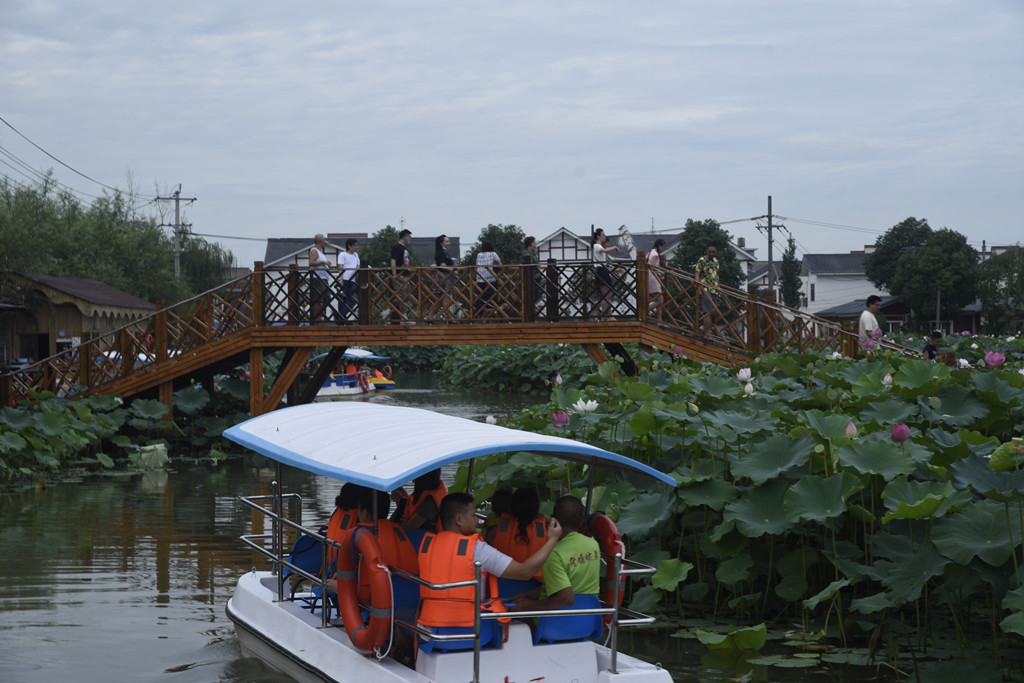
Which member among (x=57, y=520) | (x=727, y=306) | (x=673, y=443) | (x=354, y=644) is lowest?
(x=57, y=520)

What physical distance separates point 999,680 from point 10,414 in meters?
15.3

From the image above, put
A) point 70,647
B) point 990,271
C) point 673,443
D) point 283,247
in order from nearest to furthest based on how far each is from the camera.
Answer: point 70,647 → point 673,443 → point 990,271 → point 283,247

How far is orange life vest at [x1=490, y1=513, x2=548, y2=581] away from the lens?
5.89 m

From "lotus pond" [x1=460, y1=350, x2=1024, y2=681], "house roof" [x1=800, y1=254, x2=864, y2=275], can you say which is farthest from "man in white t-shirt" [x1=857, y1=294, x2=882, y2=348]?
"house roof" [x1=800, y1=254, x2=864, y2=275]

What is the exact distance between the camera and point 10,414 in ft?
55.0

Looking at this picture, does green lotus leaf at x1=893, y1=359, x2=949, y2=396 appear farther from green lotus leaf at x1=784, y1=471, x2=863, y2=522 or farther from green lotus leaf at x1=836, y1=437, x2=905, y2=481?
green lotus leaf at x1=784, y1=471, x2=863, y2=522

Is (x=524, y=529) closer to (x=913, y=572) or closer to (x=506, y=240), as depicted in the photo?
(x=913, y=572)

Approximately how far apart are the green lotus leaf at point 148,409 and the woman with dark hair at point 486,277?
611 cm

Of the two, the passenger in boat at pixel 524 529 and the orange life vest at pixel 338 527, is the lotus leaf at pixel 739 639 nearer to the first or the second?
the passenger in boat at pixel 524 529

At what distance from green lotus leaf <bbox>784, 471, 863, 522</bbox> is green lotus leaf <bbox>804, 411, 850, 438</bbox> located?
0.49 m

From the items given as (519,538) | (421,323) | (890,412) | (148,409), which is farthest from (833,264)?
(519,538)

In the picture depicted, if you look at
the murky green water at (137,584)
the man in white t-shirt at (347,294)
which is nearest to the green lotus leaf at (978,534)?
the murky green water at (137,584)

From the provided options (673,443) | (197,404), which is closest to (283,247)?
(197,404)

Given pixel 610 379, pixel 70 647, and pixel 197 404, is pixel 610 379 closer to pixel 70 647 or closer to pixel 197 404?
pixel 70 647
